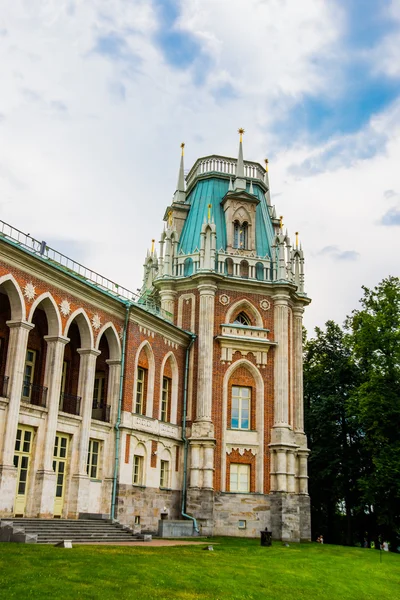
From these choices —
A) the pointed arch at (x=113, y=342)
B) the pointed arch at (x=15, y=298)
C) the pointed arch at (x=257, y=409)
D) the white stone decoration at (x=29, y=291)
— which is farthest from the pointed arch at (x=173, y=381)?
the pointed arch at (x=15, y=298)

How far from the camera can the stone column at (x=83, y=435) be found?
89.6ft

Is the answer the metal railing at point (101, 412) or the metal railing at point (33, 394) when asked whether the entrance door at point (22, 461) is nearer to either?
the metal railing at point (33, 394)

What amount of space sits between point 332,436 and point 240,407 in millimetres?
12299

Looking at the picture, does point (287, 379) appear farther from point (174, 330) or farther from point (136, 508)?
point (136, 508)

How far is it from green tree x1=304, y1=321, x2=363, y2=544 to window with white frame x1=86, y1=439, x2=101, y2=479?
19.5 meters

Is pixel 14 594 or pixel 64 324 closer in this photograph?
pixel 14 594

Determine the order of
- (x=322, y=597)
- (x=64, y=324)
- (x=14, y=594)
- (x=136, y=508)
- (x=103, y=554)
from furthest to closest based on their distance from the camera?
(x=136, y=508)
(x=64, y=324)
(x=103, y=554)
(x=322, y=597)
(x=14, y=594)

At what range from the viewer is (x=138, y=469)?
105 feet

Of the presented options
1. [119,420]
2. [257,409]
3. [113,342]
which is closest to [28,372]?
[113,342]

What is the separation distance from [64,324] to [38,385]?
298cm

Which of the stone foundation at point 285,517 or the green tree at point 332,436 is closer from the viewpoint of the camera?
the stone foundation at point 285,517

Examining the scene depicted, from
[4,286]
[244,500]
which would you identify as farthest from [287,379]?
[4,286]

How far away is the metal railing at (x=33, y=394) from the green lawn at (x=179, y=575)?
8.32 m

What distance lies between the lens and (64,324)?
91.3 ft
